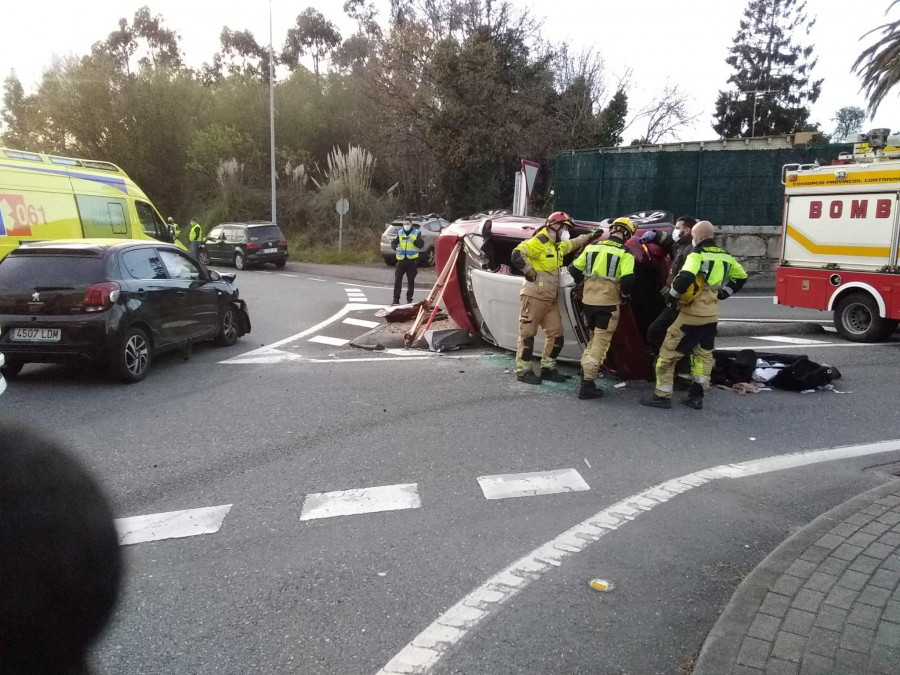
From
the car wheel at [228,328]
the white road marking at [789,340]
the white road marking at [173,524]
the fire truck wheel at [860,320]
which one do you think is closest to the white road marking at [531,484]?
the white road marking at [173,524]

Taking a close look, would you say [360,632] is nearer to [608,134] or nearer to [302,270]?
[302,270]

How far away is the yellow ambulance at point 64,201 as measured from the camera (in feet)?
35.4

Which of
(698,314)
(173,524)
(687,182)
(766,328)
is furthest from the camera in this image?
(687,182)

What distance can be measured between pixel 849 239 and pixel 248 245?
1888 centimetres

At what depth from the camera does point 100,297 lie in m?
7.51

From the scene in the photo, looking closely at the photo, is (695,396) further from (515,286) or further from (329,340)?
(329,340)

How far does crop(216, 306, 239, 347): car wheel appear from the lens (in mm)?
10117

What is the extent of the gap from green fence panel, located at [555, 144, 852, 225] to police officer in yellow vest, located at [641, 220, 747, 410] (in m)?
12.9

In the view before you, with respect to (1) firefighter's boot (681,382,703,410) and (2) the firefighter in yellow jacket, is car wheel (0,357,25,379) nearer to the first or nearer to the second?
(2) the firefighter in yellow jacket

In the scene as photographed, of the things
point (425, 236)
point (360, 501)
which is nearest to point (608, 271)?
point (360, 501)

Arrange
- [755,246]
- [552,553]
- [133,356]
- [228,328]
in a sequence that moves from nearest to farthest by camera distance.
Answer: [552,553], [133,356], [228,328], [755,246]

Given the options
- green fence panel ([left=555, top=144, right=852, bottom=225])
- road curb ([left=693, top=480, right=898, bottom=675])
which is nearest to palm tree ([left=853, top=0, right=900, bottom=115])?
green fence panel ([left=555, top=144, right=852, bottom=225])

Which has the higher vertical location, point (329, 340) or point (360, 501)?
point (329, 340)

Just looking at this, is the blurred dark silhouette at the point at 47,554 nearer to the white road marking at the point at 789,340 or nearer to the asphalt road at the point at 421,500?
the asphalt road at the point at 421,500
